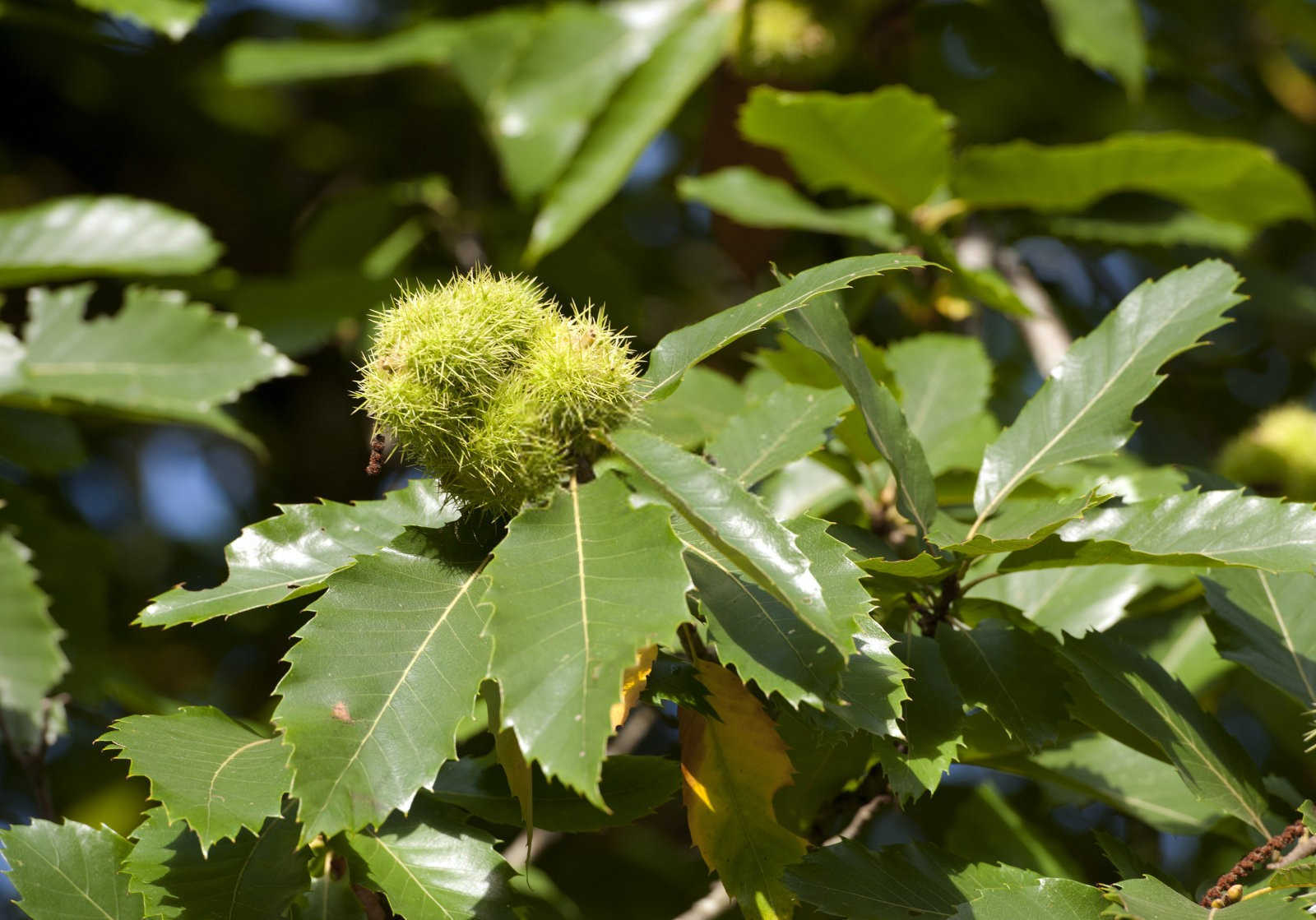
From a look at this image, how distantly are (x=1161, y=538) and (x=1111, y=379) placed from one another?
22cm

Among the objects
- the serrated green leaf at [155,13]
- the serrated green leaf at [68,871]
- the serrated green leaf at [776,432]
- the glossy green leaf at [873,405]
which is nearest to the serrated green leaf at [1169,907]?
the glossy green leaf at [873,405]

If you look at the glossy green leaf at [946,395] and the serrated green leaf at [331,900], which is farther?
the glossy green leaf at [946,395]

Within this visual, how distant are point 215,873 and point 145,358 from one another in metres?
1.10

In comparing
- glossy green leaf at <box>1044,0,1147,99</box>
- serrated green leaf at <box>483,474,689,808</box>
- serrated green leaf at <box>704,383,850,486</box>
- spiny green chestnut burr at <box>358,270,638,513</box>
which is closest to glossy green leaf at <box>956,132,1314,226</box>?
glossy green leaf at <box>1044,0,1147,99</box>

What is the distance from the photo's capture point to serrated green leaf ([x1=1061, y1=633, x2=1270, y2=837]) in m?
1.11

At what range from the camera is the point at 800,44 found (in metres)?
2.26

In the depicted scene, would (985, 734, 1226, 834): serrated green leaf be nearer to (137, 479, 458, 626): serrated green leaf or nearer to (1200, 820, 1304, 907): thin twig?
(1200, 820, 1304, 907): thin twig

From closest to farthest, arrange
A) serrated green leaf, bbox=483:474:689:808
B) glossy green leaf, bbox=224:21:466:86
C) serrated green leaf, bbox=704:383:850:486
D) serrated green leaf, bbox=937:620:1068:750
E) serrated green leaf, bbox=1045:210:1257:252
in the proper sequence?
serrated green leaf, bbox=483:474:689:808
serrated green leaf, bbox=937:620:1068:750
serrated green leaf, bbox=704:383:850:486
serrated green leaf, bbox=1045:210:1257:252
glossy green leaf, bbox=224:21:466:86

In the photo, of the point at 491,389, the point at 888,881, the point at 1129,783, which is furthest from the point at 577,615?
the point at 1129,783

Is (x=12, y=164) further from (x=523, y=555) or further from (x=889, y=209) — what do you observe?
(x=523, y=555)

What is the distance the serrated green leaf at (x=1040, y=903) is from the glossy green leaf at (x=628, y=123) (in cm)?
135

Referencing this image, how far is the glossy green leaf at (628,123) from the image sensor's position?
6.83 feet

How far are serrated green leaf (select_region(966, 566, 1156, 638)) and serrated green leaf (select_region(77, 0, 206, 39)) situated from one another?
169 cm

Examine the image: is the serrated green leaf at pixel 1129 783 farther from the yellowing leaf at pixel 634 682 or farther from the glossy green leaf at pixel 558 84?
the glossy green leaf at pixel 558 84
